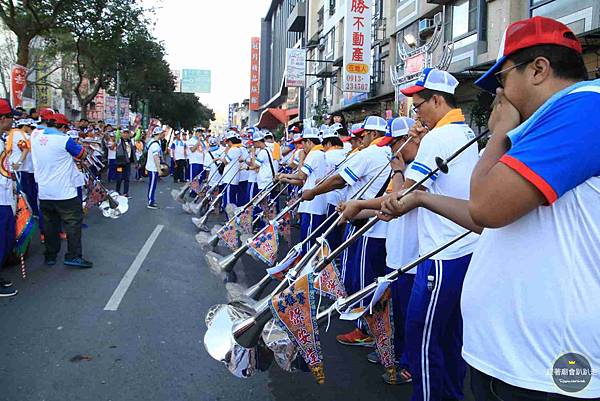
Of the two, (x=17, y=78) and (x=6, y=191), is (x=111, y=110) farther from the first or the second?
(x=6, y=191)

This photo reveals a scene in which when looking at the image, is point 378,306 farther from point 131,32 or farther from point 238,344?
point 131,32

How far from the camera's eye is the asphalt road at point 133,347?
3.75 m

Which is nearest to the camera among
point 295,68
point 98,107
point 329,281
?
point 329,281

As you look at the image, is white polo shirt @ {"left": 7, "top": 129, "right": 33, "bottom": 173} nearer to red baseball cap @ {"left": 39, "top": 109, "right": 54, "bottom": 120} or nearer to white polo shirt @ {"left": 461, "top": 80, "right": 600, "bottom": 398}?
red baseball cap @ {"left": 39, "top": 109, "right": 54, "bottom": 120}

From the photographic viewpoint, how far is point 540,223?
1.54 m

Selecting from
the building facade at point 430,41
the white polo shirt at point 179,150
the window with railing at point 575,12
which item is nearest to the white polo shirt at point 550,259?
the building facade at point 430,41

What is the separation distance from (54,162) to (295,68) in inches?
968

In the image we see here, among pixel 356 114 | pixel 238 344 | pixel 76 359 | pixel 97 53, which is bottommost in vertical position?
pixel 76 359

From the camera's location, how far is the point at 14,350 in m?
4.30

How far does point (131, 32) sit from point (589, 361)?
2602 cm

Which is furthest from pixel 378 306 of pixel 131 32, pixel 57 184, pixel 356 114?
pixel 356 114

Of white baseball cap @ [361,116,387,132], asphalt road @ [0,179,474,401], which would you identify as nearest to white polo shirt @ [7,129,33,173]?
asphalt road @ [0,179,474,401]

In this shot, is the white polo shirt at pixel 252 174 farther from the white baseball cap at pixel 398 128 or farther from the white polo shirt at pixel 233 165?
the white baseball cap at pixel 398 128

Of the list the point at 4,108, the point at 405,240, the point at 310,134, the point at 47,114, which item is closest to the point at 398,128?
the point at 405,240
